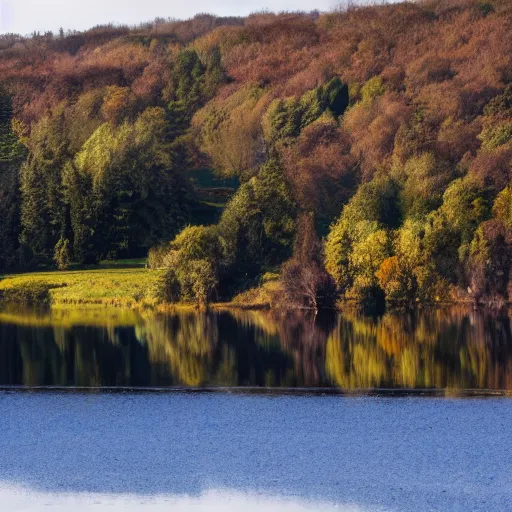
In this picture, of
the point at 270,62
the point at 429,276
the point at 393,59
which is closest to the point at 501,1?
the point at 393,59

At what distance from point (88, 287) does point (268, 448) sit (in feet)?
126

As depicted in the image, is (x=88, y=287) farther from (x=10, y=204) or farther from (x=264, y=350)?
(x=264, y=350)

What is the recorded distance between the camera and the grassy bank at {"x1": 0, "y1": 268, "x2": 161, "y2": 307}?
63.1m

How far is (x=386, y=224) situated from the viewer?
66875mm

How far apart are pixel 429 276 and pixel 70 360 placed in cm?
2307

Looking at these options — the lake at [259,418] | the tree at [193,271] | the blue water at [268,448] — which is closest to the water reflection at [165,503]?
the lake at [259,418]

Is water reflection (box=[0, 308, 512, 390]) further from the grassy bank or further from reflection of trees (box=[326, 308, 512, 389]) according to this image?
the grassy bank

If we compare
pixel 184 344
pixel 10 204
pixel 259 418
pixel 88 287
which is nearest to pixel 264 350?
pixel 184 344

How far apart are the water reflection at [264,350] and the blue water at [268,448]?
3.19 m

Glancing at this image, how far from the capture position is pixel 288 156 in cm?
8319

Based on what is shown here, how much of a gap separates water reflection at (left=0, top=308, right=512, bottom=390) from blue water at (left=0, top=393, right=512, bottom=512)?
3.19m

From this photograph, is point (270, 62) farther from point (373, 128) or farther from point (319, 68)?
point (373, 128)

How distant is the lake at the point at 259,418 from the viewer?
79.8ft

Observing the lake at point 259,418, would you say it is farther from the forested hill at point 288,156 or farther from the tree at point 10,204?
the tree at point 10,204
